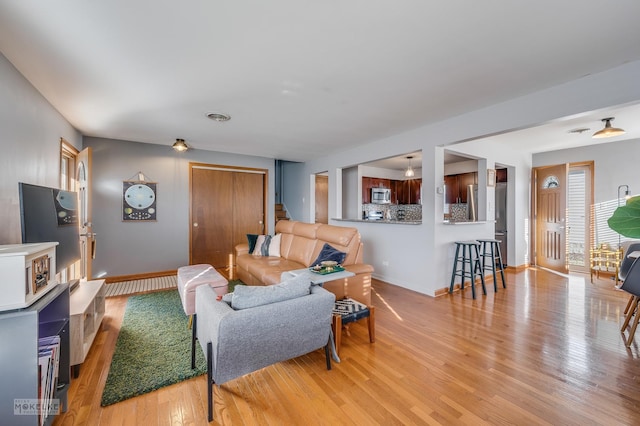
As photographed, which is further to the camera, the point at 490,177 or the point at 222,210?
the point at 222,210

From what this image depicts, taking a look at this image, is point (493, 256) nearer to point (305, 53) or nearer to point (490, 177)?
point (490, 177)

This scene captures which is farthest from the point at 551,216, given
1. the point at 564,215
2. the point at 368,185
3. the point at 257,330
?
the point at 257,330

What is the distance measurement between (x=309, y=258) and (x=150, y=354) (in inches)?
79.8

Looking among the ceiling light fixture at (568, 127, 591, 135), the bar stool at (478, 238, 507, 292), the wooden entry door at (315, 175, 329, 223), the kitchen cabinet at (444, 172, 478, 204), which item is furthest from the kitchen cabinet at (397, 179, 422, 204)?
the ceiling light fixture at (568, 127, 591, 135)

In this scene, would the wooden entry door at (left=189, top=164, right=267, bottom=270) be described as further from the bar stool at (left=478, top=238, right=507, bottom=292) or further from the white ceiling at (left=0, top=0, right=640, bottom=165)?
the bar stool at (left=478, top=238, right=507, bottom=292)

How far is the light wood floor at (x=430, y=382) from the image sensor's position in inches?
62.2

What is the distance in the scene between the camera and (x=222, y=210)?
18.3ft

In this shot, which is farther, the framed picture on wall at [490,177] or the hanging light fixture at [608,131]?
the framed picture on wall at [490,177]

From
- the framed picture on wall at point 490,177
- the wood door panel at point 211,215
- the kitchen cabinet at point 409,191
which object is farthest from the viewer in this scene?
the kitchen cabinet at point 409,191

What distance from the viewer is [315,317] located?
5.95ft

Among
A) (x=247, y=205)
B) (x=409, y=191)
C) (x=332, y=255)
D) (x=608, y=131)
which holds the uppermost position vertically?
(x=608, y=131)

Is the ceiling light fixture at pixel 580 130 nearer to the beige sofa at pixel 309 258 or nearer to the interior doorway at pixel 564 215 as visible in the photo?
the interior doorway at pixel 564 215

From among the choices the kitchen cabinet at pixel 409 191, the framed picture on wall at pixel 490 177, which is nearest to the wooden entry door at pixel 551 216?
the framed picture on wall at pixel 490 177

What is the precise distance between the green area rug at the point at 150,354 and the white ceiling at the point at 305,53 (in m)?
2.38
